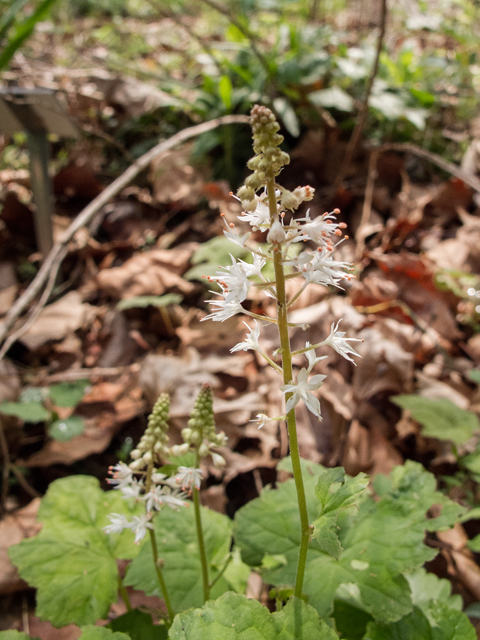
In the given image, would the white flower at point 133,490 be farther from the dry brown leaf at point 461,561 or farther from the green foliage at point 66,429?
the dry brown leaf at point 461,561

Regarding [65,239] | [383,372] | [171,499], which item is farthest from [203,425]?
[65,239]

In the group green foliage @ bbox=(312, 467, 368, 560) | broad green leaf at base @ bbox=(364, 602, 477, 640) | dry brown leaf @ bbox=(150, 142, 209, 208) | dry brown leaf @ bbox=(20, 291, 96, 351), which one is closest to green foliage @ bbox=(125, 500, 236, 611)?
broad green leaf at base @ bbox=(364, 602, 477, 640)

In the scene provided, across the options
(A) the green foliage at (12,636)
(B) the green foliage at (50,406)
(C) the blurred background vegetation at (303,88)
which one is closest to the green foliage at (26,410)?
(B) the green foliage at (50,406)

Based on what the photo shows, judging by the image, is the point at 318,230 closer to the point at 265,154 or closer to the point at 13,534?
the point at 265,154

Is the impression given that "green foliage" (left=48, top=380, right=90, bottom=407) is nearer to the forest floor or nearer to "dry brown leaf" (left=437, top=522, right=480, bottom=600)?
the forest floor

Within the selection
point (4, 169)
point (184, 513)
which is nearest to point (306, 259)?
point (184, 513)
